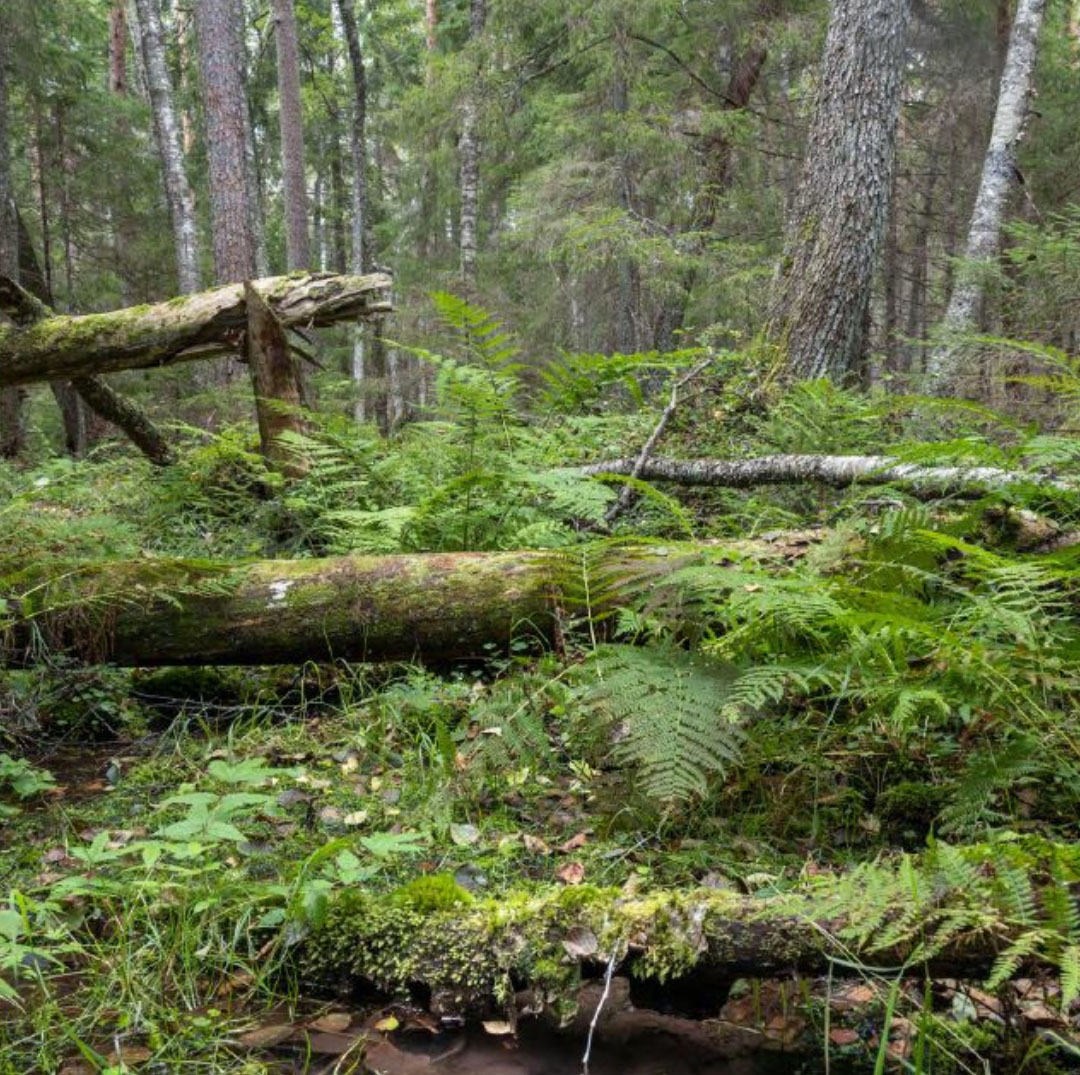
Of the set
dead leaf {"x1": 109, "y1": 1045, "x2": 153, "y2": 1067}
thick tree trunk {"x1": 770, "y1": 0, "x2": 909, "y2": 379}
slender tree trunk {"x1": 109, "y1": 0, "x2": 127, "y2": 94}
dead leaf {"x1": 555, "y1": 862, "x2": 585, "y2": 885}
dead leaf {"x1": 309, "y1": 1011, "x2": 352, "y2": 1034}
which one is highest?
slender tree trunk {"x1": 109, "y1": 0, "x2": 127, "y2": 94}

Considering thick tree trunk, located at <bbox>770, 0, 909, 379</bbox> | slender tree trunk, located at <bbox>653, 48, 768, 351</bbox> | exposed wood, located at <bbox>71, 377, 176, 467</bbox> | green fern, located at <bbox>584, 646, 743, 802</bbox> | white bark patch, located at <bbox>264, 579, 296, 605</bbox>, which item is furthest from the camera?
slender tree trunk, located at <bbox>653, 48, 768, 351</bbox>

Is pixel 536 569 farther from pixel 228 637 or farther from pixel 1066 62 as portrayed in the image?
pixel 1066 62

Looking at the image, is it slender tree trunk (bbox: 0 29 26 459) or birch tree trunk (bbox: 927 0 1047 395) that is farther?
slender tree trunk (bbox: 0 29 26 459)

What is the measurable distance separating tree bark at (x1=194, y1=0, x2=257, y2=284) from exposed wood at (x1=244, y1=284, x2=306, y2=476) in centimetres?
509

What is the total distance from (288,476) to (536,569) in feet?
9.16

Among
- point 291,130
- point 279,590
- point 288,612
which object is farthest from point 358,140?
point 288,612

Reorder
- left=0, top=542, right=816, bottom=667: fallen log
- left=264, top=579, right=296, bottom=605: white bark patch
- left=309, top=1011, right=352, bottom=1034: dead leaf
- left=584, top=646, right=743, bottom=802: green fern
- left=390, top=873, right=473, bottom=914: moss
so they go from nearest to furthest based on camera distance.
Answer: left=309, top=1011, right=352, bottom=1034: dead leaf < left=390, top=873, right=473, bottom=914: moss < left=584, top=646, right=743, bottom=802: green fern < left=0, top=542, right=816, bottom=667: fallen log < left=264, top=579, right=296, bottom=605: white bark patch

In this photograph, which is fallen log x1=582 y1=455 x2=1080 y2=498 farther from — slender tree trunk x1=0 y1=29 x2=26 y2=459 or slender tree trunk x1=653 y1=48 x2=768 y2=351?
slender tree trunk x1=0 y1=29 x2=26 y2=459

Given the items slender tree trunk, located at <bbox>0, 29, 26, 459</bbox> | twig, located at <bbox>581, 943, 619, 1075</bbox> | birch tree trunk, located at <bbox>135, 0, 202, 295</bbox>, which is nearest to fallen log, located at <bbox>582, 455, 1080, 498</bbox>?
twig, located at <bbox>581, 943, 619, 1075</bbox>

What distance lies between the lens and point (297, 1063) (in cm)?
164

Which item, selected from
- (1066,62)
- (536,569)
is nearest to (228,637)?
(536,569)

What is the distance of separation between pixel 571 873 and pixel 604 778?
46 centimetres

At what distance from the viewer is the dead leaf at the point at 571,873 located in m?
2.30

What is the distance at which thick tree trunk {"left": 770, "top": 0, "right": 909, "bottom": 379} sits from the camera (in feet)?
22.0
